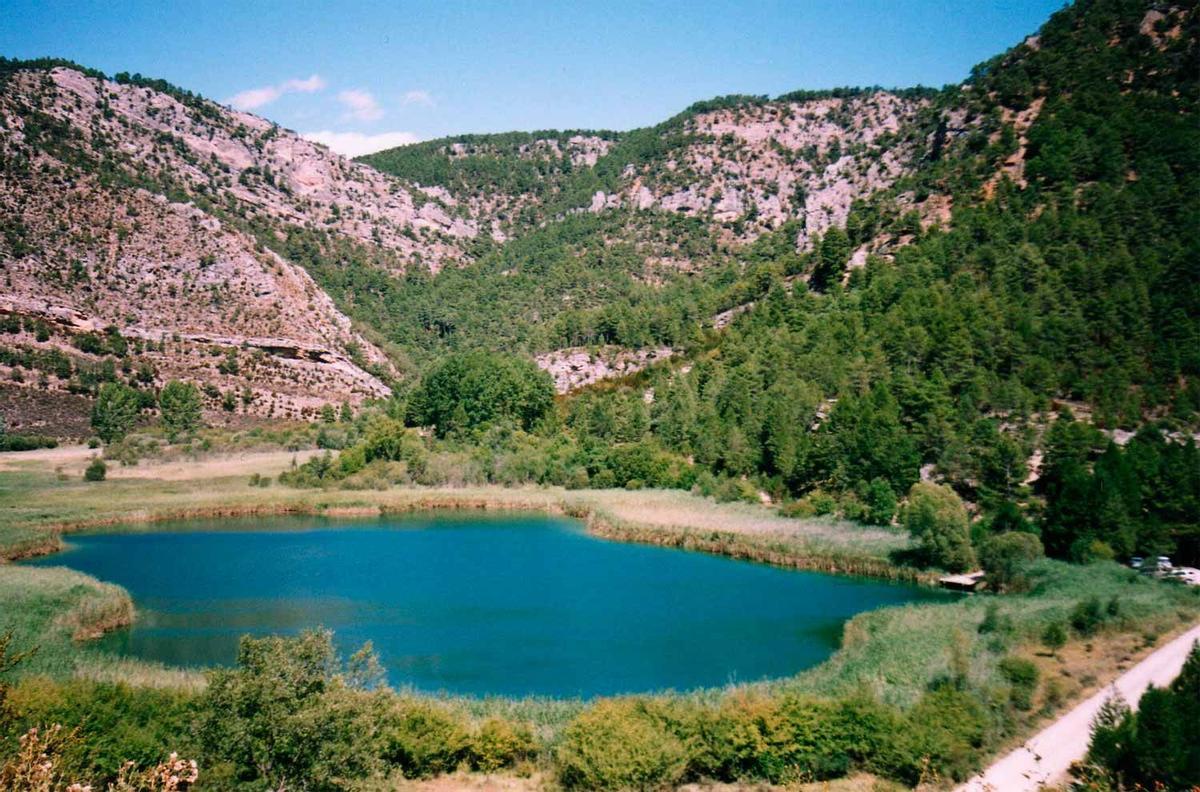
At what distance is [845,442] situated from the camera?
2271 inches

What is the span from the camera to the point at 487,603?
1489 inches

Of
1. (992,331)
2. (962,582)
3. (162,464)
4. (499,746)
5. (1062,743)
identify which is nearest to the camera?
(1062,743)

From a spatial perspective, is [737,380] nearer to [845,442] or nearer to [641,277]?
[845,442]

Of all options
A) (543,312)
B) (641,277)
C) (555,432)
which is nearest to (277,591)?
(555,432)

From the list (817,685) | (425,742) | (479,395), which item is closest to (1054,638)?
(817,685)

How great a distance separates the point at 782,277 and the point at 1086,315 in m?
44.6

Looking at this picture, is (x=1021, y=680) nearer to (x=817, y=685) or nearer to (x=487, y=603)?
(x=817, y=685)

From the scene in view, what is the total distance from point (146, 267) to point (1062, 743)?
103163mm

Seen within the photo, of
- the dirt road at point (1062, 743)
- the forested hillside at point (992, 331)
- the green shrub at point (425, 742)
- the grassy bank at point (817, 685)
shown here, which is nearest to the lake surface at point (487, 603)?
the grassy bank at point (817, 685)

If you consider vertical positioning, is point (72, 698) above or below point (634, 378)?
below

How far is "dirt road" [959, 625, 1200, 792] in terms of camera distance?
1730 centimetres

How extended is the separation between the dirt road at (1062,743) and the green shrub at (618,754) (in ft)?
20.1

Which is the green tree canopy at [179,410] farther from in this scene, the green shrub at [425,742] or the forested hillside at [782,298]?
the green shrub at [425,742]

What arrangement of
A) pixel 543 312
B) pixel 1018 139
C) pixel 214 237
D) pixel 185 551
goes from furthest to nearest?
pixel 543 312, pixel 214 237, pixel 1018 139, pixel 185 551
